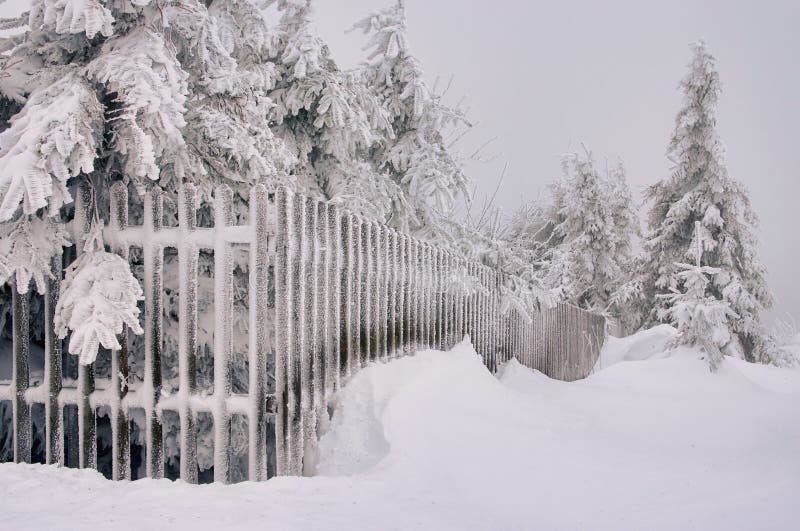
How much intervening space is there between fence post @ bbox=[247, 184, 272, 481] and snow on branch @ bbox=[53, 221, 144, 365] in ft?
2.08

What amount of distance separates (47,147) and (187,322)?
1202 millimetres

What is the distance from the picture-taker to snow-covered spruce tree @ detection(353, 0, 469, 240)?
8.74 metres

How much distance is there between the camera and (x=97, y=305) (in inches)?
124

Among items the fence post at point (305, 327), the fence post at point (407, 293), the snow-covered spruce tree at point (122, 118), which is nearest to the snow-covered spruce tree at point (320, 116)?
the fence post at point (407, 293)

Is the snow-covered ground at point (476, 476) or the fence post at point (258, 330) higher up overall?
the fence post at point (258, 330)

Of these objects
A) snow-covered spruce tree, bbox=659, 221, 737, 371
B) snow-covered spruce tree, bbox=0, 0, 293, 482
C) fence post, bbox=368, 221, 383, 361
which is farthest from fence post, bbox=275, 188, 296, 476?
snow-covered spruce tree, bbox=659, 221, 737, 371

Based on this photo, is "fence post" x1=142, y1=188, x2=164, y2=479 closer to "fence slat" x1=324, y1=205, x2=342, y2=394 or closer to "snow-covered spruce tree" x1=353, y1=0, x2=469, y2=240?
"fence slat" x1=324, y1=205, x2=342, y2=394

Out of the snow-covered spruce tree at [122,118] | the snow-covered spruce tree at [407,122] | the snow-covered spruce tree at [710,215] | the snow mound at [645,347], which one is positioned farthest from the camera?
the snow-covered spruce tree at [710,215]

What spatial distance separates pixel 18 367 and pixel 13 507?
1.66 meters

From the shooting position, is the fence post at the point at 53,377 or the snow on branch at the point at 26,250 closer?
the snow on branch at the point at 26,250

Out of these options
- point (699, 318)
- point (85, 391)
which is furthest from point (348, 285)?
point (699, 318)

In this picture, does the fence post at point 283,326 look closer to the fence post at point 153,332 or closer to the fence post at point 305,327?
the fence post at point 305,327

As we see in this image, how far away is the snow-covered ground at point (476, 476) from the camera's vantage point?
7.99ft

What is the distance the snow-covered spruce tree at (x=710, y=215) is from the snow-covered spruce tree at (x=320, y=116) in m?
13.6
